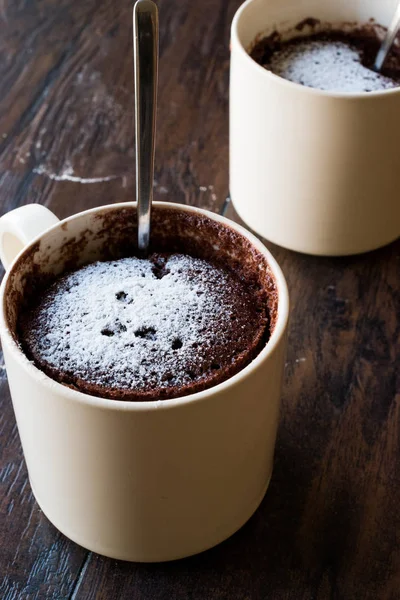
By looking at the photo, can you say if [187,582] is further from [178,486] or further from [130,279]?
[130,279]

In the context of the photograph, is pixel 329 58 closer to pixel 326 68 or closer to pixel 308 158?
pixel 326 68

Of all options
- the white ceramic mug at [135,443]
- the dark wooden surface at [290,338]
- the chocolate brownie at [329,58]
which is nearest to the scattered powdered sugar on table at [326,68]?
the chocolate brownie at [329,58]

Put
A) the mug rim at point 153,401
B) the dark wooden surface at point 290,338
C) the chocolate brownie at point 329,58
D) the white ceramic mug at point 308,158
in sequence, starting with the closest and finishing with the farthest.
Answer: the mug rim at point 153,401, the dark wooden surface at point 290,338, the white ceramic mug at point 308,158, the chocolate brownie at point 329,58

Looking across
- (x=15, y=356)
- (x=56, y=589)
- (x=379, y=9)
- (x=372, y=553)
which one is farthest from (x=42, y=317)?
(x=379, y=9)

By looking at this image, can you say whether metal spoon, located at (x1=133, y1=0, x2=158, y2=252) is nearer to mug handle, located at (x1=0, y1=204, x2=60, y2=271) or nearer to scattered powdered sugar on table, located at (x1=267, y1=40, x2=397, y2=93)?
mug handle, located at (x1=0, y1=204, x2=60, y2=271)

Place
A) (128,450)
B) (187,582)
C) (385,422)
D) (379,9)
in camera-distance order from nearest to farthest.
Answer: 1. (128,450)
2. (187,582)
3. (385,422)
4. (379,9)

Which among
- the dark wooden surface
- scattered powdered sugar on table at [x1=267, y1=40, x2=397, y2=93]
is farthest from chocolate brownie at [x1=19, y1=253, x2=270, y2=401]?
scattered powdered sugar on table at [x1=267, y1=40, x2=397, y2=93]

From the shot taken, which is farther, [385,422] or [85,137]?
[85,137]

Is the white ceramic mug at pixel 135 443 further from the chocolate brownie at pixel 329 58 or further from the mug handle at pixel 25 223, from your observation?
the chocolate brownie at pixel 329 58
